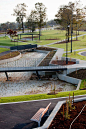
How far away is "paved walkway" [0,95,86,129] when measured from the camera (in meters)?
10.3

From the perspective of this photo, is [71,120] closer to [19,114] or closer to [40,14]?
[19,114]

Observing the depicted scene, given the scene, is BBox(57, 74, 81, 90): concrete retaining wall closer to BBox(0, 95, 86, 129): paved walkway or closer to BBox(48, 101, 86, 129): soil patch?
BBox(0, 95, 86, 129): paved walkway

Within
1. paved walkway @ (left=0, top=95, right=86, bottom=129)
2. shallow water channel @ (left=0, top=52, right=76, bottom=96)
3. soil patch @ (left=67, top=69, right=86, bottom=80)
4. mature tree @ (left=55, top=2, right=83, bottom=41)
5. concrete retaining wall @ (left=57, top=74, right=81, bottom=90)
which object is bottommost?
shallow water channel @ (left=0, top=52, right=76, bottom=96)

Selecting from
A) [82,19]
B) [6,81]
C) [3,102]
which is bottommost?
[6,81]

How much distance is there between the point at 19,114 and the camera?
37.8 feet

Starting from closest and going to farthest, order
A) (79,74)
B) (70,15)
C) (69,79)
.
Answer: (69,79) → (79,74) → (70,15)

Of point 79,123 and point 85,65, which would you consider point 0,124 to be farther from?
point 85,65

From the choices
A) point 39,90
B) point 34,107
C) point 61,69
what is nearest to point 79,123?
point 34,107

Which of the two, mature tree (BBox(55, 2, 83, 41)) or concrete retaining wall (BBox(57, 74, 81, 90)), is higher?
mature tree (BBox(55, 2, 83, 41))

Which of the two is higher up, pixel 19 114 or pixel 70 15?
pixel 70 15

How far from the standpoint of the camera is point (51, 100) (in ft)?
44.5

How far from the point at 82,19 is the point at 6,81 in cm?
4774

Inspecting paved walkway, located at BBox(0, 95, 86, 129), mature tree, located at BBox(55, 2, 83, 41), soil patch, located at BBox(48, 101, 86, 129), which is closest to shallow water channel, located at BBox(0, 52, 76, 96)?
paved walkway, located at BBox(0, 95, 86, 129)

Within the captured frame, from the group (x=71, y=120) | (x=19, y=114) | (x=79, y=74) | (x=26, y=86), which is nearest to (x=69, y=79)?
(x=79, y=74)
